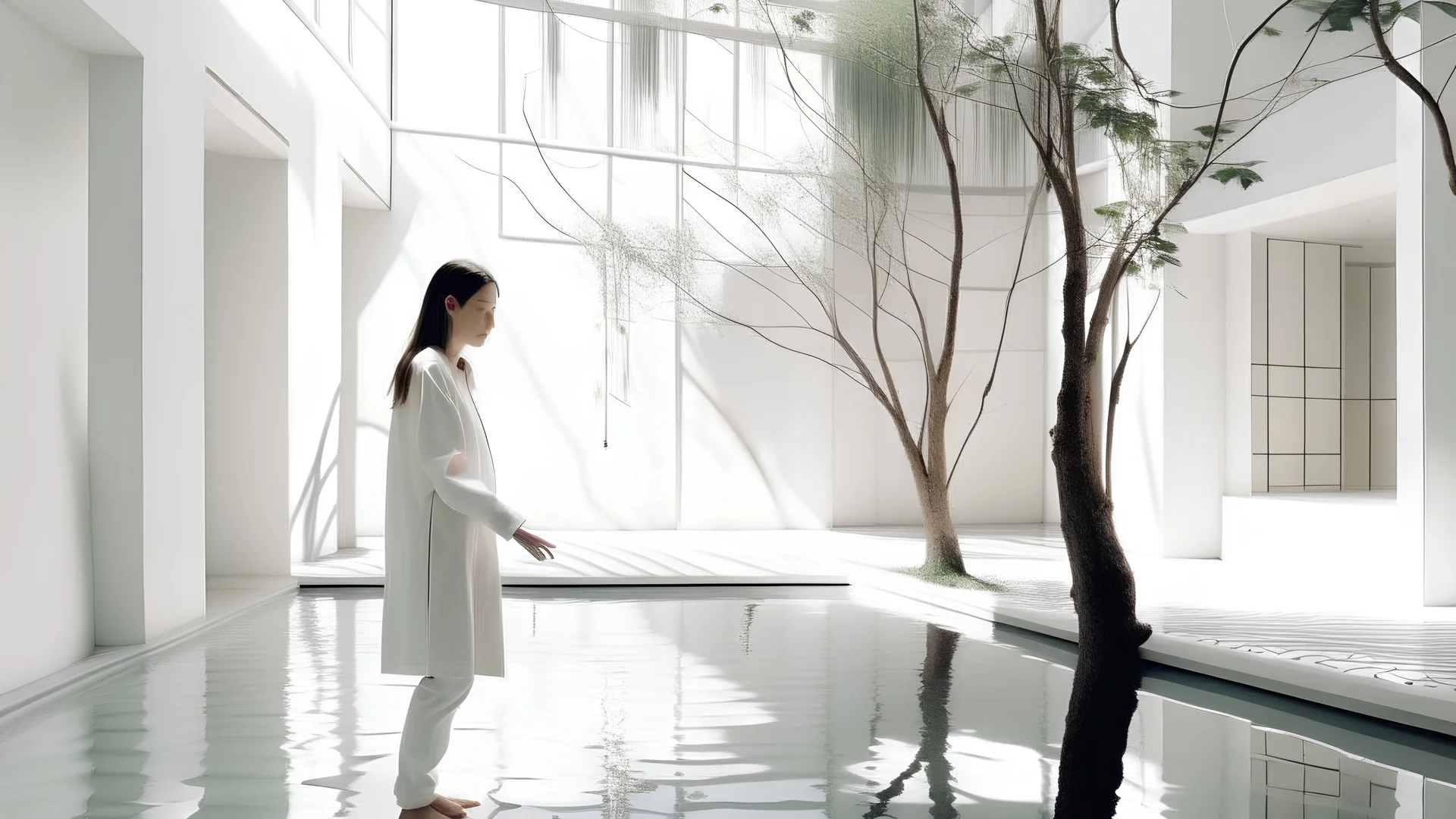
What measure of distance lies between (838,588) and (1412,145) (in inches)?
175

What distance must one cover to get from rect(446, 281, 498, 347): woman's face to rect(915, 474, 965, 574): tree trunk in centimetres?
498

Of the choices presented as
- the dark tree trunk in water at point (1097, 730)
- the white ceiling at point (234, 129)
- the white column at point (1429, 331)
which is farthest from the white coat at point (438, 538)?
the white column at point (1429, 331)

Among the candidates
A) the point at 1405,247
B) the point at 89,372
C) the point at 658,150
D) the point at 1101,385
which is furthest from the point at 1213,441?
the point at 89,372

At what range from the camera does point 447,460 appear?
2271 mm

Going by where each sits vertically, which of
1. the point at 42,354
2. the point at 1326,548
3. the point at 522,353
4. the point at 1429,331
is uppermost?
the point at 522,353

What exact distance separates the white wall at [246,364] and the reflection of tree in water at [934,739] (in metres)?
4.57

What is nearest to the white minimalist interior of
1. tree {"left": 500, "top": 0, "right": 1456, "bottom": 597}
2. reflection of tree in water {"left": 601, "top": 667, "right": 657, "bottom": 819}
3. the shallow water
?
tree {"left": 500, "top": 0, "right": 1456, "bottom": 597}

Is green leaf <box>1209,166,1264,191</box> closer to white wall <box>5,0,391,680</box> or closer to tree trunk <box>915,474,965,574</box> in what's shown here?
tree trunk <box>915,474,965,574</box>

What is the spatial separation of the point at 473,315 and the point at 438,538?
0.57 meters

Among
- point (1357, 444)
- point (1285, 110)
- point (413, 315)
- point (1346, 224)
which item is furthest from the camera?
point (413, 315)

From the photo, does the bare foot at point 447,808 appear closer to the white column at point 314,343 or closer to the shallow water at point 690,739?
the shallow water at point 690,739

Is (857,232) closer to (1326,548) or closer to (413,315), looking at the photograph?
(1326,548)

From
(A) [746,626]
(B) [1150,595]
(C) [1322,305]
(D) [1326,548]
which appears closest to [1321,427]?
(C) [1322,305]

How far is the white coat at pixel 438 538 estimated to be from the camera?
2262 millimetres
